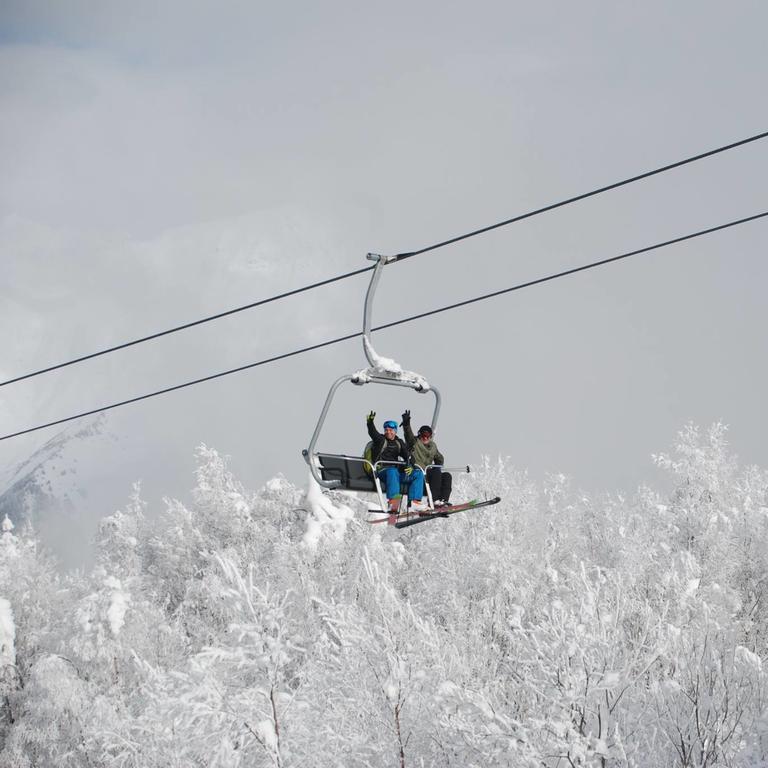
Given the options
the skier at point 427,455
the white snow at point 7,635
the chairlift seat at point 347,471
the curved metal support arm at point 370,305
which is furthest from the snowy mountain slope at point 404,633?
the curved metal support arm at point 370,305

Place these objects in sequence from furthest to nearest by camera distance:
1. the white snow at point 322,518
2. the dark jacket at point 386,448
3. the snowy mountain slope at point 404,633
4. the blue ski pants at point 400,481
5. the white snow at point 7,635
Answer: the white snow at point 322,518, the white snow at point 7,635, the snowy mountain slope at point 404,633, the dark jacket at point 386,448, the blue ski pants at point 400,481

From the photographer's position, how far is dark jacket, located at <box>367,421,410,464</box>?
13023mm

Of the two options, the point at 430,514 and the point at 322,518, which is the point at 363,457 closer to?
the point at 430,514

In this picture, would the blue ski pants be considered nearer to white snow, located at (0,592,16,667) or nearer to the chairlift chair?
the chairlift chair

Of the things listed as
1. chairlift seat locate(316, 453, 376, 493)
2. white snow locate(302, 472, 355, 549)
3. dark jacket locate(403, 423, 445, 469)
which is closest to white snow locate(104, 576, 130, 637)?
white snow locate(302, 472, 355, 549)

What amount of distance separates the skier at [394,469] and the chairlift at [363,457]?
3.8 inches

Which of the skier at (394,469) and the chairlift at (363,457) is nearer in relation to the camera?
the chairlift at (363,457)

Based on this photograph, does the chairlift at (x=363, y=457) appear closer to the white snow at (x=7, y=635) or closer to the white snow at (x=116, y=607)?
the white snow at (x=116, y=607)

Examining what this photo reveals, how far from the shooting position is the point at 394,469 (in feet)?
42.9

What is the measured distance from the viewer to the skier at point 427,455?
13133mm

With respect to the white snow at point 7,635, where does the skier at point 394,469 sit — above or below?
below

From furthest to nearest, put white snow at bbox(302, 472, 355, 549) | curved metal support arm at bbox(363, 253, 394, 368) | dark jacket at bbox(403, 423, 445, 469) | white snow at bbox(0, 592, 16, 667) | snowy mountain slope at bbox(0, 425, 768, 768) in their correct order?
Answer: white snow at bbox(302, 472, 355, 549) → white snow at bbox(0, 592, 16, 667) → snowy mountain slope at bbox(0, 425, 768, 768) → dark jacket at bbox(403, 423, 445, 469) → curved metal support arm at bbox(363, 253, 394, 368)

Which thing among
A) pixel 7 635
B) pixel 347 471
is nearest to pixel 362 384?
pixel 347 471

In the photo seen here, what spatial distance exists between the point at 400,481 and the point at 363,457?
24.0 inches
